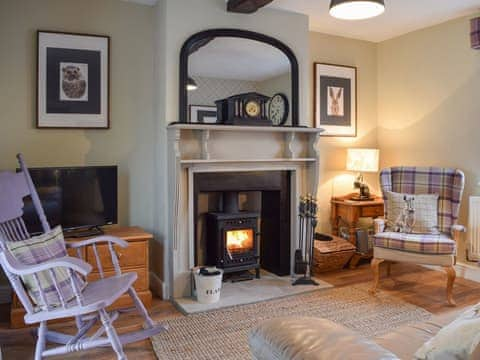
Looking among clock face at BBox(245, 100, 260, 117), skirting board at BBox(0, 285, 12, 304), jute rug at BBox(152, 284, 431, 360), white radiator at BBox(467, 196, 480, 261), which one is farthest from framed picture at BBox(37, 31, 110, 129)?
white radiator at BBox(467, 196, 480, 261)

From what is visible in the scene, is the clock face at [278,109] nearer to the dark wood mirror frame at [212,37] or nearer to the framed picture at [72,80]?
the dark wood mirror frame at [212,37]

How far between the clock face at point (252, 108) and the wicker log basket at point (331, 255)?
4.69 ft

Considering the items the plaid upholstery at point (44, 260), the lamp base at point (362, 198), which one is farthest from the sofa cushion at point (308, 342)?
the lamp base at point (362, 198)

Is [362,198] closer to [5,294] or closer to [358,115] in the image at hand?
[358,115]

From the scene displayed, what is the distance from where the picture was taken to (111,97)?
351 cm

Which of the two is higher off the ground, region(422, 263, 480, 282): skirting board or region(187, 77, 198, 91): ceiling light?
region(187, 77, 198, 91): ceiling light

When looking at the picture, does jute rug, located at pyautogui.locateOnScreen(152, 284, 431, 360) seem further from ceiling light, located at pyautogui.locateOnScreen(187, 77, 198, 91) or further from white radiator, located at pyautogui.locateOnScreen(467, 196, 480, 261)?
→ ceiling light, located at pyautogui.locateOnScreen(187, 77, 198, 91)

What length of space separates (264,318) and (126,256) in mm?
1114

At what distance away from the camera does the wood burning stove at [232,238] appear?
3.60 metres

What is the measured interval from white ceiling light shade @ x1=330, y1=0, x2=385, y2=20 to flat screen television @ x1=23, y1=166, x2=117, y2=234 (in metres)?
1.98

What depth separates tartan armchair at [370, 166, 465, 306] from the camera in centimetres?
325

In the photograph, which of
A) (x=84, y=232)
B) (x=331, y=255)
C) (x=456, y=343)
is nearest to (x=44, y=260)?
(x=84, y=232)

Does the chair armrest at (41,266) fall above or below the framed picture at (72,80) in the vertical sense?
below

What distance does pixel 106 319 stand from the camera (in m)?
2.18
